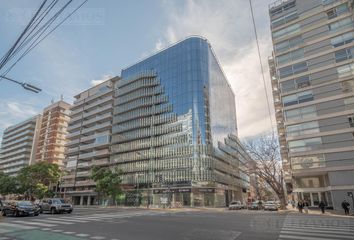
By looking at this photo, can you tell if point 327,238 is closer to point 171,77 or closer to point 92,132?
point 171,77

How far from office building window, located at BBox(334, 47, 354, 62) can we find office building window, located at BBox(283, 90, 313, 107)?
6165mm

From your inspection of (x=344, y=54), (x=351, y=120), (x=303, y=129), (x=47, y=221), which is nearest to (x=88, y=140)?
(x=303, y=129)

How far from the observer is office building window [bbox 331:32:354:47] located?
35062 mm

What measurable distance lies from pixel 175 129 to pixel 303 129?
3153 centimetres

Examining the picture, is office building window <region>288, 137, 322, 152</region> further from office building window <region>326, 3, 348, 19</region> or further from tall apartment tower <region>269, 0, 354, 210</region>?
office building window <region>326, 3, 348, 19</region>

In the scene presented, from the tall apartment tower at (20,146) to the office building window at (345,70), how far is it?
10848 cm

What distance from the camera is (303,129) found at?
36.1 m

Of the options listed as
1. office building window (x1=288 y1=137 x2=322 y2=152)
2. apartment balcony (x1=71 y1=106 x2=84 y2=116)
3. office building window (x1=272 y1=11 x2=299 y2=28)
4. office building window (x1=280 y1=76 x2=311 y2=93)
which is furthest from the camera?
apartment balcony (x1=71 y1=106 x2=84 y2=116)

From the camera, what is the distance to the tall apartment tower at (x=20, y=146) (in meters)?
102

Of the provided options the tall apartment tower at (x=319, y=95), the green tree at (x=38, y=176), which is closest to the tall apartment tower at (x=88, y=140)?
the green tree at (x=38, y=176)

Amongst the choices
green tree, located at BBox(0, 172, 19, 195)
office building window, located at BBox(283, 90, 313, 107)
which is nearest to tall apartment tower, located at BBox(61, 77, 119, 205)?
green tree, located at BBox(0, 172, 19, 195)

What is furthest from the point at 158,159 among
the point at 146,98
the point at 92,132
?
the point at 92,132

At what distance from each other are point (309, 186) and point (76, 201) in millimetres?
65585

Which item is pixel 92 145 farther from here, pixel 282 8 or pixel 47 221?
pixel 282 8
